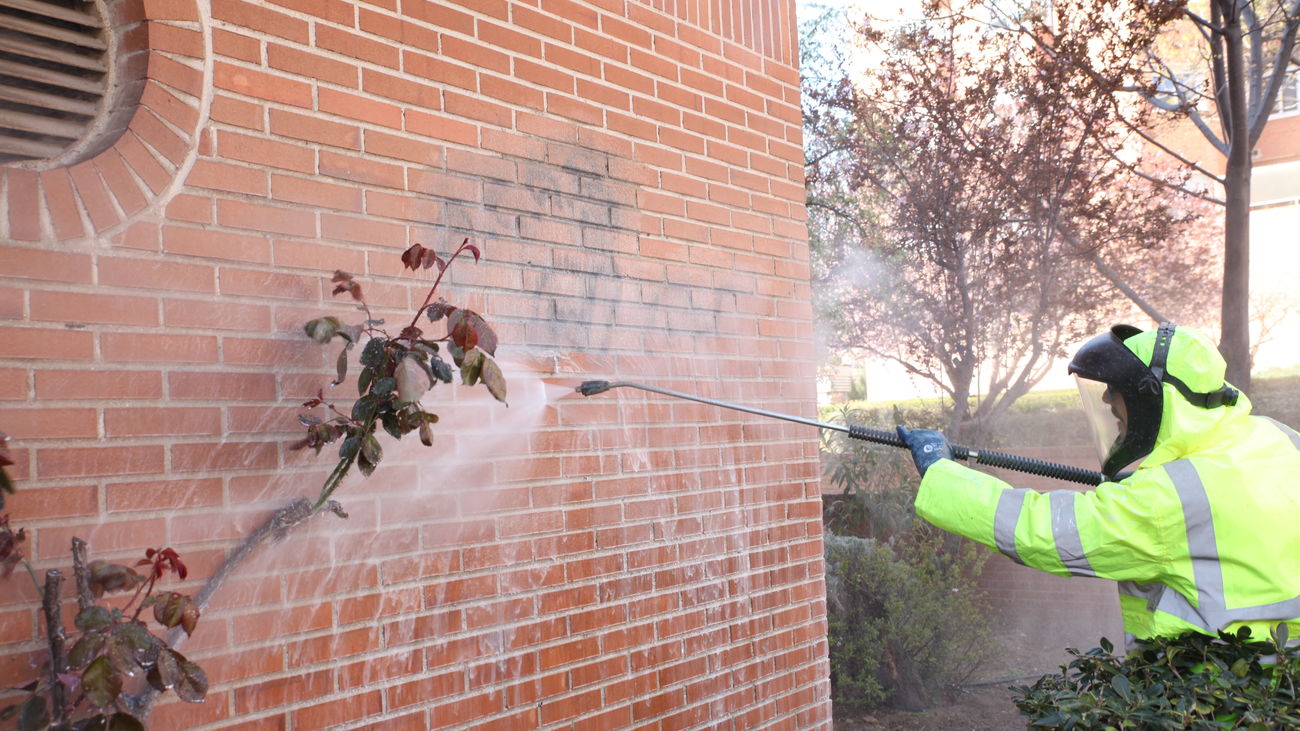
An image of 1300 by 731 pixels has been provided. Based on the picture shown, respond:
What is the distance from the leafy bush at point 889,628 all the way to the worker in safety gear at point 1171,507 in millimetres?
3822

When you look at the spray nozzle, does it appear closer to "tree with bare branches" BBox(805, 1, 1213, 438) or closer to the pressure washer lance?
the pressure washer lance

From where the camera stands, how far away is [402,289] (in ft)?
9.05

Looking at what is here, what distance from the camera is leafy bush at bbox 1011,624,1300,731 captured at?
2.58 metres

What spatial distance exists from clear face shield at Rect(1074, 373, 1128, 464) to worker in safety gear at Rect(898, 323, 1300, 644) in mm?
14

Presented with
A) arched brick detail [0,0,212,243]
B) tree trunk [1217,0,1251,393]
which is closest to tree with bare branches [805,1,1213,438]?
tree trunk [1217,0,1251,393]

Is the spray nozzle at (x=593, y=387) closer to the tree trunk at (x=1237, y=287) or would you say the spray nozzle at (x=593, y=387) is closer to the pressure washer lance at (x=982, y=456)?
the pressure washer lance at (x=982, y=456)

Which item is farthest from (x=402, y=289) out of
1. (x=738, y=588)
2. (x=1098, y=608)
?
(x=1098, y=608)

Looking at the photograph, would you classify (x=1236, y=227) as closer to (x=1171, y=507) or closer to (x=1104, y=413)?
(x=1104, y=413)

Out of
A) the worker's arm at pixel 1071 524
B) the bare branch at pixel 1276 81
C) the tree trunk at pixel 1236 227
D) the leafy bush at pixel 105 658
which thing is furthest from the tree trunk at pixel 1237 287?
the leafy bush at pixel 105 658

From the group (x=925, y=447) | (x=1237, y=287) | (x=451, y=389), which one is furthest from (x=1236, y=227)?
(x=451, y=389)

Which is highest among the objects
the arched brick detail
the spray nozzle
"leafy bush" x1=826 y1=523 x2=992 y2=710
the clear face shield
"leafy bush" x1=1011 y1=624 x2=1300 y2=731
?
the arched brick detail

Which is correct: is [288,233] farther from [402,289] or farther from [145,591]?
[145,591]

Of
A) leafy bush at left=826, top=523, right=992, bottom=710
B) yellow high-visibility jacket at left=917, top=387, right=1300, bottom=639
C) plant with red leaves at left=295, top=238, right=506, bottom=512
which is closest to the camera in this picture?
plant with red leaves at left=295, top=238, right=506, bottom=512

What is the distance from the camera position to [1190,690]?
2.67 m
